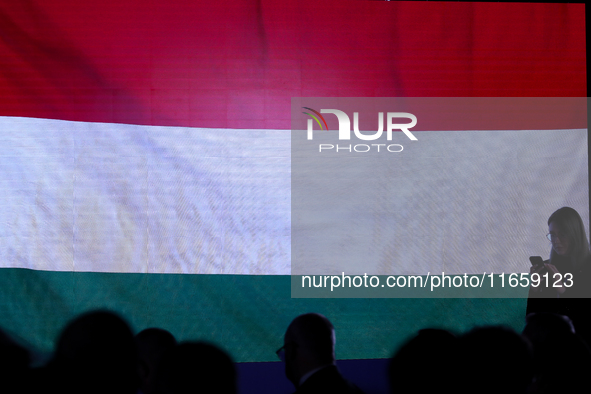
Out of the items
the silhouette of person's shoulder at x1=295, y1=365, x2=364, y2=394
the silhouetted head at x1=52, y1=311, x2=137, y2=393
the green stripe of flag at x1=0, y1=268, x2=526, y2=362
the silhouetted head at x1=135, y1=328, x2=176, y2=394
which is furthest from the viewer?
the green stripe of flag at x1=0, y1=268, x2=526, y2=362

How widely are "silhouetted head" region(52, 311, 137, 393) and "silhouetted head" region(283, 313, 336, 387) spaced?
623 millimetres

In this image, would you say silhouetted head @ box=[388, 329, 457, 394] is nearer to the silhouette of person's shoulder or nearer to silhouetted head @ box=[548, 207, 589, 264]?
the silhouette of person's shoulder

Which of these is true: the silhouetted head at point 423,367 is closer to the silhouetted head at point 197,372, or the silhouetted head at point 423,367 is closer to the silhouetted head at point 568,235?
the silhouetted head at point 197,372

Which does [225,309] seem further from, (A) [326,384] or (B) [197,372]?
(B) [197,372]

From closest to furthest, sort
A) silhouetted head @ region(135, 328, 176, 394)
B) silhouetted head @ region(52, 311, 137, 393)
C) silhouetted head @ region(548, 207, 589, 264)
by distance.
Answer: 1. silhouetted head @ region(52, 311, 137, 393)
2. silhouetted head @ region(135, 328, 176, 394)
3. silhouetted head @ region(548, 207, 589, 264)

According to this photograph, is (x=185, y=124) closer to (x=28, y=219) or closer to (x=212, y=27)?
(x=212, y=27)

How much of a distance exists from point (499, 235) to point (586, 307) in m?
0.62

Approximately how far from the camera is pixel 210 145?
249cm

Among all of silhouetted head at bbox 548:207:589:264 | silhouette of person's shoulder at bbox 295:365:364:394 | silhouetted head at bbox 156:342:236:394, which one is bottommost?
silhouette of person's shoulder at bbox 295:365:364:394

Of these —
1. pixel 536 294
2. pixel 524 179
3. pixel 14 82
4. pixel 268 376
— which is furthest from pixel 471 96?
pixel 14 82

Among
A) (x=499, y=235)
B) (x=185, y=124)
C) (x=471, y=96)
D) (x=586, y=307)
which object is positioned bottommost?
(x=586, y=307)

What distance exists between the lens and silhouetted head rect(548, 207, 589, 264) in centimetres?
257

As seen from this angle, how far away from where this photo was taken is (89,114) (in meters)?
2.45

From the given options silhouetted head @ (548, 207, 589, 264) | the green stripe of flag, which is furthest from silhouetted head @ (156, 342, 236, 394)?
silhouetted head @ (548, 207, 589, 264)
